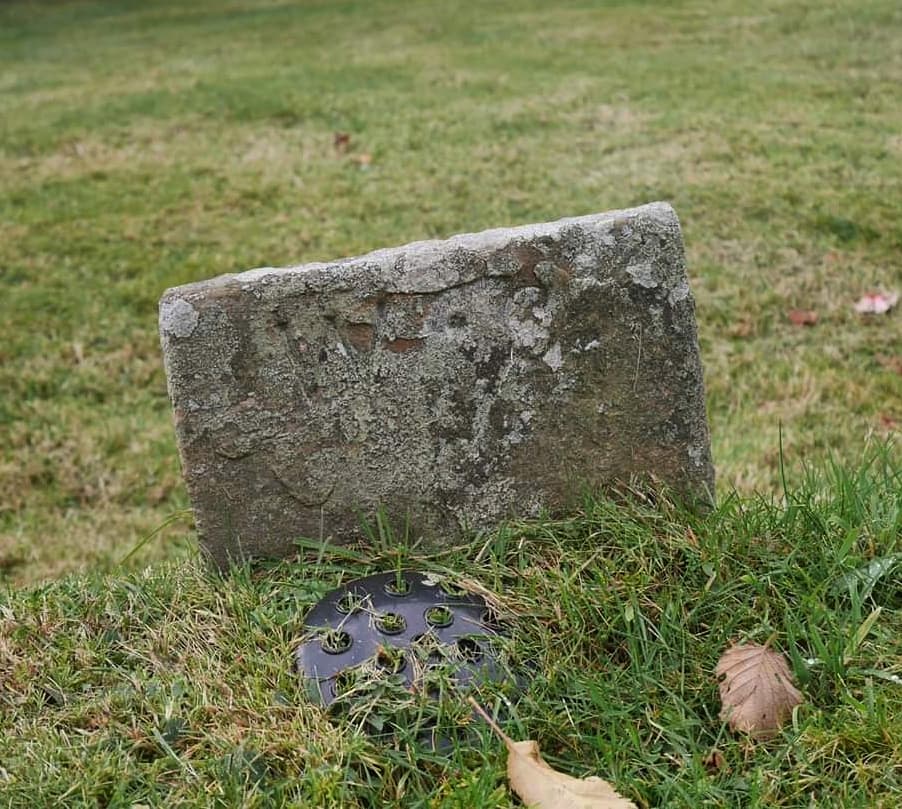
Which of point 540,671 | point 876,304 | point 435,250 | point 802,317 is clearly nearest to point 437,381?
point 435,250

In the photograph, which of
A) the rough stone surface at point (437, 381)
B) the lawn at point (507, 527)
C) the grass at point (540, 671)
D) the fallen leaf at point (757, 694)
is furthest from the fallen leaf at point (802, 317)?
the fallen leaf at point (757, 694)

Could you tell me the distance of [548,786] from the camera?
1.59 metres

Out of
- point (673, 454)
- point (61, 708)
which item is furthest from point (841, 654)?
point (61, 708)

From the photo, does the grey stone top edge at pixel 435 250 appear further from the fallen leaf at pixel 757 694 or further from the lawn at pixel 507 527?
the fallen leaf at pixel 757 694

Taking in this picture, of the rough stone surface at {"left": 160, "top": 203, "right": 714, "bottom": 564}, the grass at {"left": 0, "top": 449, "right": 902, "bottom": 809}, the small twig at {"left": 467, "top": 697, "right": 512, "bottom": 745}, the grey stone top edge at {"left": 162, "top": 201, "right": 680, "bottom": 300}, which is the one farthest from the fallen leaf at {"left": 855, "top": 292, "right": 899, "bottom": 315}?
the small twig at {"left": 467, "top": 697, "right": 512, "bottom": 745}

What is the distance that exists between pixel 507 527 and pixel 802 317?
247 cm

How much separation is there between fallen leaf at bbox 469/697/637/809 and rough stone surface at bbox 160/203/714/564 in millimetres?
670

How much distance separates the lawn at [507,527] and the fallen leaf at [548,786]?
52 millimetres

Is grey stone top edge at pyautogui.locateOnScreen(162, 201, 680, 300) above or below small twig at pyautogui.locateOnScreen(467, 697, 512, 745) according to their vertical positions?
above

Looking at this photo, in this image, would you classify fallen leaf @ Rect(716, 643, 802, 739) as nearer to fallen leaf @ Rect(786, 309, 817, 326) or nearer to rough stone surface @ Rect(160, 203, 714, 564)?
rough stone surface @ Rect(160, 203, 714, 564)

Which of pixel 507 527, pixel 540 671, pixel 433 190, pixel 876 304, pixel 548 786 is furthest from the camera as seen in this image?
pixel 433 190

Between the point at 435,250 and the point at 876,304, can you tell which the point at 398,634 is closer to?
the point at 435,250

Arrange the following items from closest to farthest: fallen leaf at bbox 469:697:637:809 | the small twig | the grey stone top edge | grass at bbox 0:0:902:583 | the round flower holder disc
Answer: fallen leaf at bbox 469:697:637:809 < the small twig < the round flower holder disc < the grey stone top edge < grass at bbox 0:0:902:583

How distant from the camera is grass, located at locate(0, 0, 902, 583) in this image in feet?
12.0
